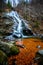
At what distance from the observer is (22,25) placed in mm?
16156

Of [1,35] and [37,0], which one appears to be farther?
[37,0]

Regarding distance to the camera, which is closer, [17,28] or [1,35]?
[1,35]

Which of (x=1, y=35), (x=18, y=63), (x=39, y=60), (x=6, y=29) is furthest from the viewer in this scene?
(x=6, y=29)

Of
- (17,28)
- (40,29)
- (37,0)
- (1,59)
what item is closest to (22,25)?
(17,28)

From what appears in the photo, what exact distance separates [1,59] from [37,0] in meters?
25.1

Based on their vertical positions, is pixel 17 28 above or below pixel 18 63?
below

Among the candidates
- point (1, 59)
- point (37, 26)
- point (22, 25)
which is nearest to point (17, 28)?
point (22, 25)

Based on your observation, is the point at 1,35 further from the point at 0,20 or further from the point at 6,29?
the point at 0,20

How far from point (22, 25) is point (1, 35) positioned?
366cm

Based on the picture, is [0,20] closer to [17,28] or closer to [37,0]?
[17,28]

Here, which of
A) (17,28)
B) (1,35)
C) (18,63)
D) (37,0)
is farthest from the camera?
(37,0)

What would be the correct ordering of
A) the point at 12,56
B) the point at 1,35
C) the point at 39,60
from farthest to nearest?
the point at 1,35
the point at 12,56
the point at 39,60

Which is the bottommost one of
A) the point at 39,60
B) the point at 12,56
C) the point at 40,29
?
the point at 40,29

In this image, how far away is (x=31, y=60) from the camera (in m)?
6.48
